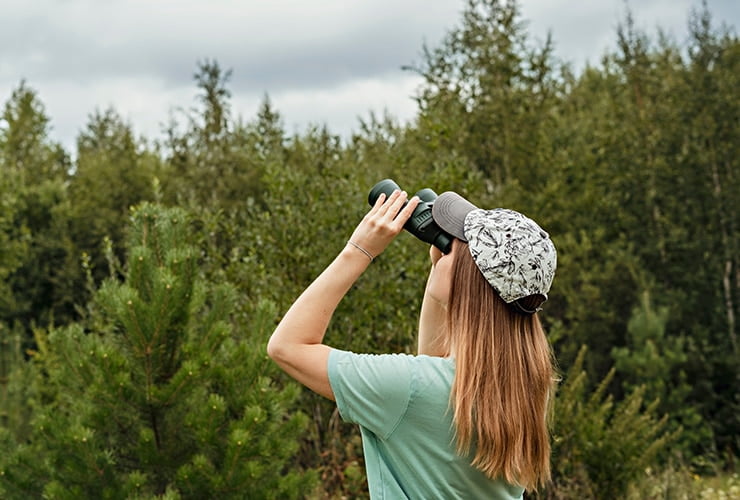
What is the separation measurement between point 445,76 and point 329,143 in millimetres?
5542

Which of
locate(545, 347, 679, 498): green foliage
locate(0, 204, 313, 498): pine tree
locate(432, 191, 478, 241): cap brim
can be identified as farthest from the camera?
locate(545, 347, 679, 498): green foliage

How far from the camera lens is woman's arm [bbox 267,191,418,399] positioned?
1794 mm

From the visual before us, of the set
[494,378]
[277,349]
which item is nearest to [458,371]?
[494,378]

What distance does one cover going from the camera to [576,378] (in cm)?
641

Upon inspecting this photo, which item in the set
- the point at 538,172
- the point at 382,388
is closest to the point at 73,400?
the point at 382,388

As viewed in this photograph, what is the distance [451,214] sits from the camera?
1.87 metres

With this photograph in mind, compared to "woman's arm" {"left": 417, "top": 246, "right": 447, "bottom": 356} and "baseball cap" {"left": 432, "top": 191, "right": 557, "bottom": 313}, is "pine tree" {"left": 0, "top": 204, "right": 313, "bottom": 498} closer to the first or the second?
"woman's arm" {"left": 417, "top": 246, "right": 447, "bottom": 356}

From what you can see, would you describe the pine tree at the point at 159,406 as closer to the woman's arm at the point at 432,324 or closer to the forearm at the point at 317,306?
the woman's arm at the point at 432,324

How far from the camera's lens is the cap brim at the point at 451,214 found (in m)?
1.84

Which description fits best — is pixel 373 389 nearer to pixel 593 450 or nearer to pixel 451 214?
pixel 451 214

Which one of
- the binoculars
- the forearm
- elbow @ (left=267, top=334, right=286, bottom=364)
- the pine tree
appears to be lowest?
the pine tree

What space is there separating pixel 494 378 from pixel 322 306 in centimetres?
38

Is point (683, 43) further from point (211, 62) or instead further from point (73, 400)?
point (73, 400)

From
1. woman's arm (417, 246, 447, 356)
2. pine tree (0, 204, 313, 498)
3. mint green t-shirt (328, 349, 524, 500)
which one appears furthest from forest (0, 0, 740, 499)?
mint green t-shirt (328, 349, 524, 500)
